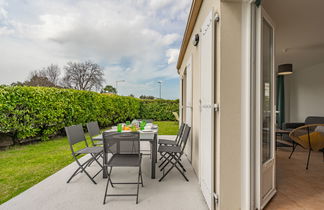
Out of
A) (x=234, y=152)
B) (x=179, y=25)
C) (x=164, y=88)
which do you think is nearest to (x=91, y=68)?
(x=164, y=88)

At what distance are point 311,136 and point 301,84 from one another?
192 inches

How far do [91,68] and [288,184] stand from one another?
24102 millimetres

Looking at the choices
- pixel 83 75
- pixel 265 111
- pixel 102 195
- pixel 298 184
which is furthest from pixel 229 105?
pixel 83 75

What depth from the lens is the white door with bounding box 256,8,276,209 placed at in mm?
1847

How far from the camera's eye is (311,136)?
3.24 m

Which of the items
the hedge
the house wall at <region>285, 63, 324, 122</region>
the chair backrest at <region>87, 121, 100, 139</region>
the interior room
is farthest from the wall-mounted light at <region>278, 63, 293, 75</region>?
the hedge

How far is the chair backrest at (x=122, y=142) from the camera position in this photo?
230cm

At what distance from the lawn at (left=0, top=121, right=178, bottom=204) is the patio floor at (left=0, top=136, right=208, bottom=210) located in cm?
25

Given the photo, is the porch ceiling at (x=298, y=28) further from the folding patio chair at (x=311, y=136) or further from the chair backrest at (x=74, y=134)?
the chair backrest at (x=74, y=134)

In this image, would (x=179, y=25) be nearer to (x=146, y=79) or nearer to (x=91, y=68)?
(x=146, y=79)

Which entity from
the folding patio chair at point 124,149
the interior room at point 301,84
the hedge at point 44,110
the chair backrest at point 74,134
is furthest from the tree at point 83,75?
the folding patio chair at point 124,149

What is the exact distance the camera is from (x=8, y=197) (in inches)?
90.1

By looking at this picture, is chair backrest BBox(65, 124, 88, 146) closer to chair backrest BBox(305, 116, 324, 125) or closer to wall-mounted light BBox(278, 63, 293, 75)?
wall-mounted light BBox(278, 63, 293, 75)

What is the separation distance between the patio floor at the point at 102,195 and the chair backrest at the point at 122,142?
→ 0.65 meters
